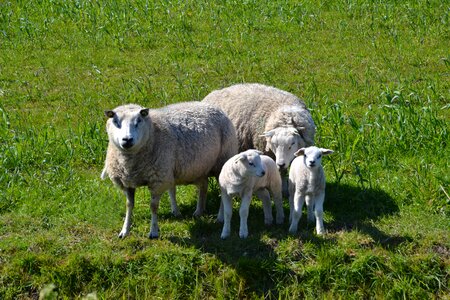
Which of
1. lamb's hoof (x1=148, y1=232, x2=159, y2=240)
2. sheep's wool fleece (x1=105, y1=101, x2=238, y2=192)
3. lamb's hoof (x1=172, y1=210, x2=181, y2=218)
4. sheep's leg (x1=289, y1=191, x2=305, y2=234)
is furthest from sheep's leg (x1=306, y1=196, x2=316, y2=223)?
lamb's hoof (x1=148, y1=232, x2=159, y2=240)

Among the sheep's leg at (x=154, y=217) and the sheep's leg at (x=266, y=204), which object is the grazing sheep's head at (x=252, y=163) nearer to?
the sheep's leg at (x=266, y=204)

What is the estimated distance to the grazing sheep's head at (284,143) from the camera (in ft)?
28.7

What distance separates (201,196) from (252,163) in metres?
1.40

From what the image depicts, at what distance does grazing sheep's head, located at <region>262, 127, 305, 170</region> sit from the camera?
8759 mm

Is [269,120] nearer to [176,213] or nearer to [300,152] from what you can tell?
[300,152]

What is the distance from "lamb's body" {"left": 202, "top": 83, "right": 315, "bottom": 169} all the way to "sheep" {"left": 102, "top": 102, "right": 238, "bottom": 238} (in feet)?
1.74

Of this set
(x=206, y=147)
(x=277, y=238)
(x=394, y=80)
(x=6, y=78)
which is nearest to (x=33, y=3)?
(x=6, y=78)

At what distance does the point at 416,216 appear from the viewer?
8570mm

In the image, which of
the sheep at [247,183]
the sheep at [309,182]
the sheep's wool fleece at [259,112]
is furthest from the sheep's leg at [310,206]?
the sheep's wool fleece at [259,112]

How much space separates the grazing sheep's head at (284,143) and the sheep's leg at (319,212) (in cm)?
81

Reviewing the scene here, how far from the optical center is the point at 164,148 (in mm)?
8273

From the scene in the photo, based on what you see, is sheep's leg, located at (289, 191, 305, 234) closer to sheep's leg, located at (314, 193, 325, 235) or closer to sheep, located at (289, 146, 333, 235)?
sheep, located at (289, 146, 333, 235)

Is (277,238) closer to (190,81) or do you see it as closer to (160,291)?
(160,291)

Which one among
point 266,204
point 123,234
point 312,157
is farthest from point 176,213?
point 312,157
